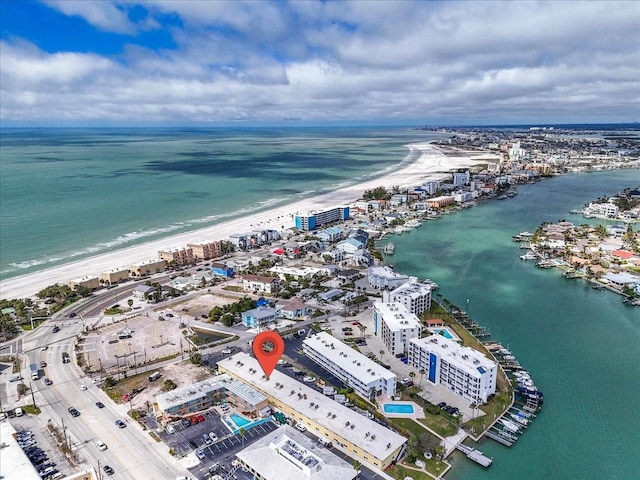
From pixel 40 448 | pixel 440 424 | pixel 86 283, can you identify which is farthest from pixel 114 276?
pixel 440 424

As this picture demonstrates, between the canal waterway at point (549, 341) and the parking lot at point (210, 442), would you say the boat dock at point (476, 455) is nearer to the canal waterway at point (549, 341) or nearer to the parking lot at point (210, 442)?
the canal waterway at point (549, 341)

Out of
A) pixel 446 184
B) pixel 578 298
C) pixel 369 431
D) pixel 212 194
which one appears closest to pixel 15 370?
pixel 369 431

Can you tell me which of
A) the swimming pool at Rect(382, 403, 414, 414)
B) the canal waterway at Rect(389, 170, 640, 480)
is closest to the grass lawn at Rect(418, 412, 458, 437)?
the swimming pool at Rect(382, 403, 414, 414)

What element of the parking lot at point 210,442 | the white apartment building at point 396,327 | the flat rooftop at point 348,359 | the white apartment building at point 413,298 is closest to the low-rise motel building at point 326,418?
the parking lot at point 210,442

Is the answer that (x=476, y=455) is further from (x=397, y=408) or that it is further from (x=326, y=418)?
(x=326, y=418)

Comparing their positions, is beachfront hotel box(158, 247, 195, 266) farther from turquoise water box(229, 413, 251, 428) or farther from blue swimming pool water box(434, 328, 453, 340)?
blue swimming pool water box(434, 328, 453, 340)
